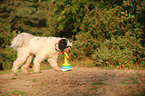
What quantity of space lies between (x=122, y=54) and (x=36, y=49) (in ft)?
14.9

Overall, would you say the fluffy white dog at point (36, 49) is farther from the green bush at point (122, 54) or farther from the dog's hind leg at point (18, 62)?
the green bush at point (122, 54)

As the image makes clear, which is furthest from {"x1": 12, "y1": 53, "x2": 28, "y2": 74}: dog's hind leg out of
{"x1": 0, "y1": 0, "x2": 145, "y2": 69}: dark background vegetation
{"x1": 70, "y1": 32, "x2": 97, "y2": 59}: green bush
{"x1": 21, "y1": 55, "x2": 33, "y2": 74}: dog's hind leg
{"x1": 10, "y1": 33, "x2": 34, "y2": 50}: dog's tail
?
{"x1": 70, "y1": 32, "x2": 97, "y2": 59}: green bush

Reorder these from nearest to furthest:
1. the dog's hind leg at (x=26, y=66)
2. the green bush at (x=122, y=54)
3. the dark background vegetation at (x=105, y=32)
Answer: the dog's hind leg at (x=26, y=66), the green bush at (x=122, y=54), the dark background vegetation at (x=105, y=32)

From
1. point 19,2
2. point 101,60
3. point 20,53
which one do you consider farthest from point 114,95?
point 19,2

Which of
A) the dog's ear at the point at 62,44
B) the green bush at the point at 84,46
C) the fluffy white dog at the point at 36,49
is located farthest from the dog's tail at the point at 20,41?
the green bush at the point at 84,46

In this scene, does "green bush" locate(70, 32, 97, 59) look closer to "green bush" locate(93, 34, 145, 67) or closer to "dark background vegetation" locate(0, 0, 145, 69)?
"dark background vegetation" locate(0, 0, 145, 69)

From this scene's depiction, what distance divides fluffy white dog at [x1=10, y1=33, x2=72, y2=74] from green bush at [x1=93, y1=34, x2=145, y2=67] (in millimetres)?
2696

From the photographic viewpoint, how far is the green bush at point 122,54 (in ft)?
27.7

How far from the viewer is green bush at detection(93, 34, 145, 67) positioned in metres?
8.43

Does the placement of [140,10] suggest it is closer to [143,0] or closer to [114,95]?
[143,0]

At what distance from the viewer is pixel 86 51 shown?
39.4ft

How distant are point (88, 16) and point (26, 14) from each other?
13.3 metres

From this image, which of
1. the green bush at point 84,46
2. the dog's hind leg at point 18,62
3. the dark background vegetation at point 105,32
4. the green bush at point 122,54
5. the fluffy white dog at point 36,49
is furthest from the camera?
the green bush at point 84,46

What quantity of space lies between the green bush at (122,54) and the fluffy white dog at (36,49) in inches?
106
